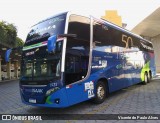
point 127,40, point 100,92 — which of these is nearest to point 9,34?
point 127,40

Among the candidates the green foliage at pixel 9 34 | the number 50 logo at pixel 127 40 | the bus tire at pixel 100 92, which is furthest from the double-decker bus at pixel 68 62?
the green foliage at pixel 9 34

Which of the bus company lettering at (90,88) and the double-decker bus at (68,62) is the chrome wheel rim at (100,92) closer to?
the double-decker bus at (68,62)

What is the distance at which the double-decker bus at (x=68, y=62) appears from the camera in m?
6.95

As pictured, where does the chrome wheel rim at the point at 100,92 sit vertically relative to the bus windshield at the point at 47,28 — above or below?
below

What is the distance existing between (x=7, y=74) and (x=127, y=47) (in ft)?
78.5

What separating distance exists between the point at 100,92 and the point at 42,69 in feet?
8.84

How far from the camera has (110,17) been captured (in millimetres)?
36250

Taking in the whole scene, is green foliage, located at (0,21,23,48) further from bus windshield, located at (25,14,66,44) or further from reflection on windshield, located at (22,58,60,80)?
reflection on windshield, located at (22,58,60,80)

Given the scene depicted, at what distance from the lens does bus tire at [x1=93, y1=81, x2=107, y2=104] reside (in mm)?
8607

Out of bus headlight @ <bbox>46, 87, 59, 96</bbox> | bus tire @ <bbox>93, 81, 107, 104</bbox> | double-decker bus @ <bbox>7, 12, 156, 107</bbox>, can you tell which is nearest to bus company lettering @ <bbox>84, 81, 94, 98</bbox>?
double-decker bus @ <bbox>7, 12, 156, 107</bbox>

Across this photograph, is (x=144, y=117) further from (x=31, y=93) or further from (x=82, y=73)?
(x=31, y=93)

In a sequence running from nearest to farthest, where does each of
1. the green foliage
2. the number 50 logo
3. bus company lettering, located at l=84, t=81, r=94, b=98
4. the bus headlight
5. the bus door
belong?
1. the bus headlight
2. the bus door
3. bus company lettering, located at l=84, t=81, r=94, b=98
4. the number 50 logo
5. the green foliage

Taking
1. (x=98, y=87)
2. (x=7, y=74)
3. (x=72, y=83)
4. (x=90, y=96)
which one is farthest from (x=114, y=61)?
(x=7, y=74)

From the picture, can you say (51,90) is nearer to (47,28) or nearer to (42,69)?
(42,69)
